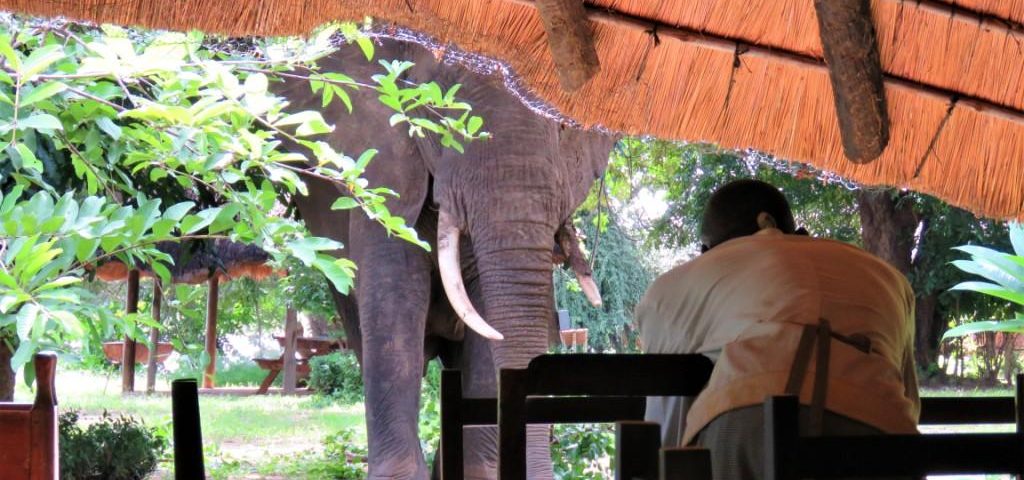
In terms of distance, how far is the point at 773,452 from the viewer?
5.23 ft

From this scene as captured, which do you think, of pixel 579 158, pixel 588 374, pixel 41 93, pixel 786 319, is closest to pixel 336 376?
pixel 579 158

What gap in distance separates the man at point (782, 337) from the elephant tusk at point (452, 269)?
3.51m

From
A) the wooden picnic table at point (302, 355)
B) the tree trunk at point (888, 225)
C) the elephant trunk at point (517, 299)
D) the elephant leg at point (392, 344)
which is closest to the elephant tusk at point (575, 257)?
the elephant leg at point (392, 344)

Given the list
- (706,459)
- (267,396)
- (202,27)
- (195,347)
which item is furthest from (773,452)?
(267,396)

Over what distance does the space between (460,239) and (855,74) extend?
4.18 meters

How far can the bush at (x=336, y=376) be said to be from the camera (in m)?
17.7

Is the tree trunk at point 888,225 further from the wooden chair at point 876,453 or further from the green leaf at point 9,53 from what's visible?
the wooden chair at point 876,453

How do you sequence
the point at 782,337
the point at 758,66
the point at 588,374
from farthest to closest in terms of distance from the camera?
1. the point at 758,66
2. the point at 782,337
3. the point at 588,374

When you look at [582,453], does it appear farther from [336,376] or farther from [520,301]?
[336,376]

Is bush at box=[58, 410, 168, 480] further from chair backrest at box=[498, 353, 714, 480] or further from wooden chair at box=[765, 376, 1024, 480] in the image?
wooden chair at box=[765, 376, 1024, 480]

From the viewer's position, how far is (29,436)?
2525 mm

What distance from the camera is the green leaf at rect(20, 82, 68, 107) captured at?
343cm

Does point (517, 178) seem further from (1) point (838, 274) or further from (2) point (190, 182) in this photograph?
(1) point (838, 274)

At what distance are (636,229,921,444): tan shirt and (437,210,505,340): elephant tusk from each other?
3521 millimetres
